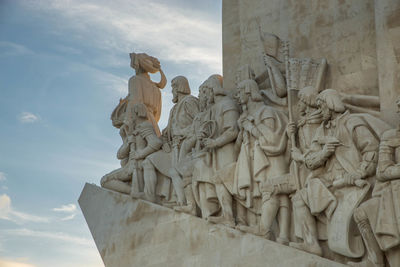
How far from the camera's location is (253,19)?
10.6 metres

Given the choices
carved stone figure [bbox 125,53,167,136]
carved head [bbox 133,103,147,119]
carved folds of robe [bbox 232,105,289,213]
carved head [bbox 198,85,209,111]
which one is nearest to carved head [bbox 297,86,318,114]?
carved folds of robe [bbox 232,105,289,213]

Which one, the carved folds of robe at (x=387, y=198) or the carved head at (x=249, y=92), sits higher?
the carved head at (x=249, y=92)

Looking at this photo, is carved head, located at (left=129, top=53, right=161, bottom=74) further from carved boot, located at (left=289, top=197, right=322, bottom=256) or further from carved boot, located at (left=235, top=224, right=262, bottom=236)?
carved boot, located at (left=289, top=197, right=322, bottom=256)

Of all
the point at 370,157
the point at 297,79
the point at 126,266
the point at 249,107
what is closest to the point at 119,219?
the point at 126,266

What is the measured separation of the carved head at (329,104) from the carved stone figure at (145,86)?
4.05 m

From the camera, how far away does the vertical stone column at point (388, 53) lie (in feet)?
27.5

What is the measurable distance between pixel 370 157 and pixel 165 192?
367 cm

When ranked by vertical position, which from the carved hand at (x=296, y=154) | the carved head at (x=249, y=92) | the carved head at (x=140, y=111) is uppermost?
the carved head at (x=140, y=111)

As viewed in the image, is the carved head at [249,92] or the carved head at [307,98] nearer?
the carved head at [307,98]

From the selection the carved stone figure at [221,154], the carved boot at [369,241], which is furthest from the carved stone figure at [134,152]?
the carved boot at [369,241]

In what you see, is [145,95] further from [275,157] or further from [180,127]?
[275,157]

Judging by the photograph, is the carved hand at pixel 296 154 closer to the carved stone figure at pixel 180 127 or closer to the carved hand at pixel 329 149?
the carved hand at pixel 329 149

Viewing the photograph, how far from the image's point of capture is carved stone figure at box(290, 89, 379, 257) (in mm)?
7902

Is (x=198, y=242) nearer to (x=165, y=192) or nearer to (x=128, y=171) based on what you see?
(x=165, y=192)
